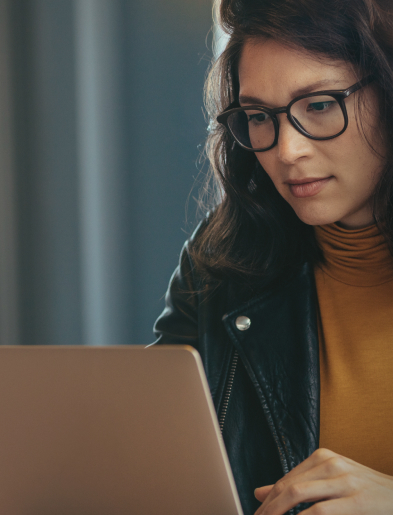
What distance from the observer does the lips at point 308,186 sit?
105cm

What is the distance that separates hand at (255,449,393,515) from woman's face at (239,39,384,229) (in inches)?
19.6

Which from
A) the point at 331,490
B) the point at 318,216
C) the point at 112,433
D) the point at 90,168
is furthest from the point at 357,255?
the point at 90,168

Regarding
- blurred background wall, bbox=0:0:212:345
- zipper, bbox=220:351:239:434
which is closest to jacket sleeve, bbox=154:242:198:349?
zipper, bbox=220:351:239:434

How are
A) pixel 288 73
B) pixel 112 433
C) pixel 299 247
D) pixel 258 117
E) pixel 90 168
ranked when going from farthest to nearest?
pixel 90 168, pixel 299 247, pixel 258 117, pixel 288 73, pixel 112 433

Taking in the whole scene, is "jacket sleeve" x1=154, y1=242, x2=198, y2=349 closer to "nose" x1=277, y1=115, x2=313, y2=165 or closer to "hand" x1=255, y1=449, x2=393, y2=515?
"nose" x1=277, y1=115, x2=313, y2=165

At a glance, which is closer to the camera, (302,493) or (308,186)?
(302,493)

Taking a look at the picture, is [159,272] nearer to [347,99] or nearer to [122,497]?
[347,99]

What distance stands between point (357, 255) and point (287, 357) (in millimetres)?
257

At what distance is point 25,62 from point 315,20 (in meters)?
1.53

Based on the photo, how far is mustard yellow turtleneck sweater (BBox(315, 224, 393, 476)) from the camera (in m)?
1.01

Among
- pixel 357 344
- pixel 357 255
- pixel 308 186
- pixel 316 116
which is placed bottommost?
pixel 357 344

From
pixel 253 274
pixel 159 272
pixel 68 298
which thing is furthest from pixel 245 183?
pixel 68 298

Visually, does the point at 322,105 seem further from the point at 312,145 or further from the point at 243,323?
the point at 243,323

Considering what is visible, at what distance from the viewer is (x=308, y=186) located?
41.8 inches
